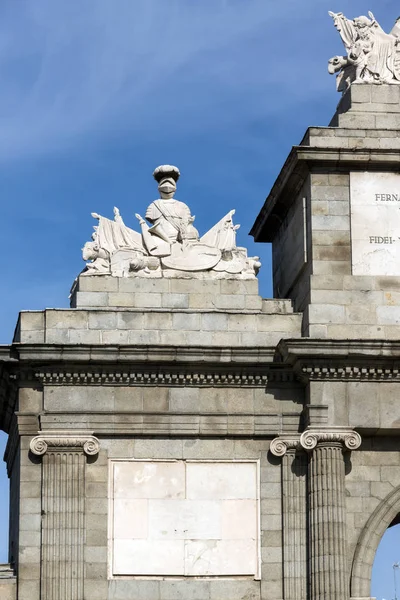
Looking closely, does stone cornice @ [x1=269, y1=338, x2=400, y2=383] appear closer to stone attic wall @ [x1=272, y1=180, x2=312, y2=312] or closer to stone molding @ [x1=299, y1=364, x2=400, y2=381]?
stone molding @ [x1=299, y1=364, x2=400, y2=381]

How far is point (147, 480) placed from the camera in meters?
33.8

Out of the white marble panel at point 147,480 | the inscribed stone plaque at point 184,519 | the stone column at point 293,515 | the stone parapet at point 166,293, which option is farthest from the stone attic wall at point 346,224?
the white marble panel at point 147,480

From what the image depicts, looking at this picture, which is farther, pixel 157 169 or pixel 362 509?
pixel 157 169

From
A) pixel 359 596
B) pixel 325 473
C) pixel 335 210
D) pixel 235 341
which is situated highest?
pixel 335 210

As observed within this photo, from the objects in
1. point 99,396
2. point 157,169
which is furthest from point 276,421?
point 157,169

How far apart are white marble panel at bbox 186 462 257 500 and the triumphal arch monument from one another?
3 cm

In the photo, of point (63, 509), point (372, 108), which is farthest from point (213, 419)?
point (372, 108)

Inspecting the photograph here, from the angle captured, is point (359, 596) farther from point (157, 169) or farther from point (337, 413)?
point (157, 169)

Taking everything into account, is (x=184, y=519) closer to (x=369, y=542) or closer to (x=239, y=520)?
(x=239, y=520)

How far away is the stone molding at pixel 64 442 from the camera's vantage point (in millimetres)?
33625

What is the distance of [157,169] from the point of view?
36.2 metres

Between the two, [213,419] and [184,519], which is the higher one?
[213,419]

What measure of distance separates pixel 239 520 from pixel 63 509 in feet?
9.92

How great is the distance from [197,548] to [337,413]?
3.32m
